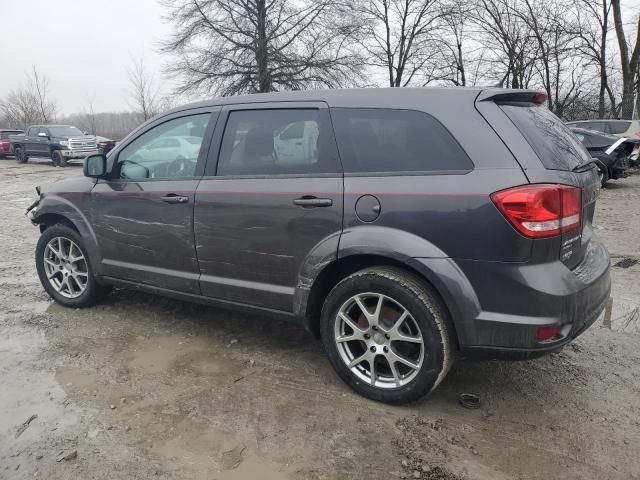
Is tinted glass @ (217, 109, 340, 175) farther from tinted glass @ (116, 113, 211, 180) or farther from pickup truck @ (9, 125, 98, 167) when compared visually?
pickup truck @ (9, 125, 98, 167)

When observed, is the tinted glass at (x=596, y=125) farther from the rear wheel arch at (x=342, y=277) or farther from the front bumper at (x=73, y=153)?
the front bumper at (x=73, y=153)

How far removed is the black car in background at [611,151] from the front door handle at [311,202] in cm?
1125

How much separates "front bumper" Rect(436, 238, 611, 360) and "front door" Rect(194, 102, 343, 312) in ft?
2.84

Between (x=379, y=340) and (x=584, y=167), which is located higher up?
(x=584, y=167)

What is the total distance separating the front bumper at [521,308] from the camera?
250 centimetres

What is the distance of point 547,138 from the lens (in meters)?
2.79

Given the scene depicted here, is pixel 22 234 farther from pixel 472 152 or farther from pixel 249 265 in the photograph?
pixel 472 152

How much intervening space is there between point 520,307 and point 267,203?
1585 millimetres

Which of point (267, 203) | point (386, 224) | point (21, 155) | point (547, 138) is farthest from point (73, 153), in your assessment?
point (547, 138)

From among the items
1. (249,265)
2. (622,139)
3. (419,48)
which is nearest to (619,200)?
(622,139)

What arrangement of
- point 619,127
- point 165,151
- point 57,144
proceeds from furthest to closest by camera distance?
point 57,144 < point 619,127 < point 165,151

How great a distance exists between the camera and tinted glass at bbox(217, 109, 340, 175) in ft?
10.2

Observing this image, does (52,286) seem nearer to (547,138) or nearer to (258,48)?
(547,138)

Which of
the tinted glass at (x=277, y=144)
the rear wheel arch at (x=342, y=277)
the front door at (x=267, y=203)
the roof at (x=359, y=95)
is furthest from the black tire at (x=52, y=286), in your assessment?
the rear wheel arch at (x=342, y=277)
